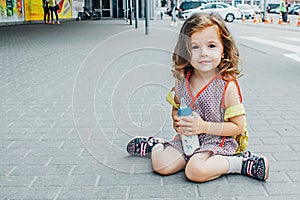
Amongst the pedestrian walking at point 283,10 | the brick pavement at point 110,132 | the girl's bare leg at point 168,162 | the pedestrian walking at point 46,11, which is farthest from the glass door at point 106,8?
the girl's bare leg at point 168,162

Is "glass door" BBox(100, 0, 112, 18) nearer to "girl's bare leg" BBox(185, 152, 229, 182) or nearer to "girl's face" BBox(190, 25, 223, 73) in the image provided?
"girl's face" BBox(190, 25, 223, 73)

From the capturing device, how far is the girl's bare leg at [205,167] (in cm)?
261

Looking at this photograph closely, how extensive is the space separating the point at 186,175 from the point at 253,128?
142 cm

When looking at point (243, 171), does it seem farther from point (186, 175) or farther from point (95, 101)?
point (95, 101)

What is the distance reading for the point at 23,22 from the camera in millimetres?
24359

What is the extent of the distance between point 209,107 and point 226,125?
171 mm

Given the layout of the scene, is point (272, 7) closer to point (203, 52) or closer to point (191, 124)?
point (203, 52)

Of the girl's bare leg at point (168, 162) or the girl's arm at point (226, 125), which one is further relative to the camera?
the girl's bare leg at point (168, 162)

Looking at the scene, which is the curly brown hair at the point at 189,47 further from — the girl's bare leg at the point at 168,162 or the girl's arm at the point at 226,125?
the girl's bare leg at the point at 168,162

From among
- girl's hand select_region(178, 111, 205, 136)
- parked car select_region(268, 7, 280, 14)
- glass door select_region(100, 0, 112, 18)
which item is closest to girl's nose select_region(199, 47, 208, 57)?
girl's hand select_region(178, 111, 205, 136)

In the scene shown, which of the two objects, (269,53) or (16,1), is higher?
(16,1)

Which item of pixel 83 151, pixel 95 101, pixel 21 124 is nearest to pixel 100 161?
pixel 83 151

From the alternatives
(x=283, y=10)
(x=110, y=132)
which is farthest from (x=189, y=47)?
(x=283, y=10)

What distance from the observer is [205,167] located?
262 cm
